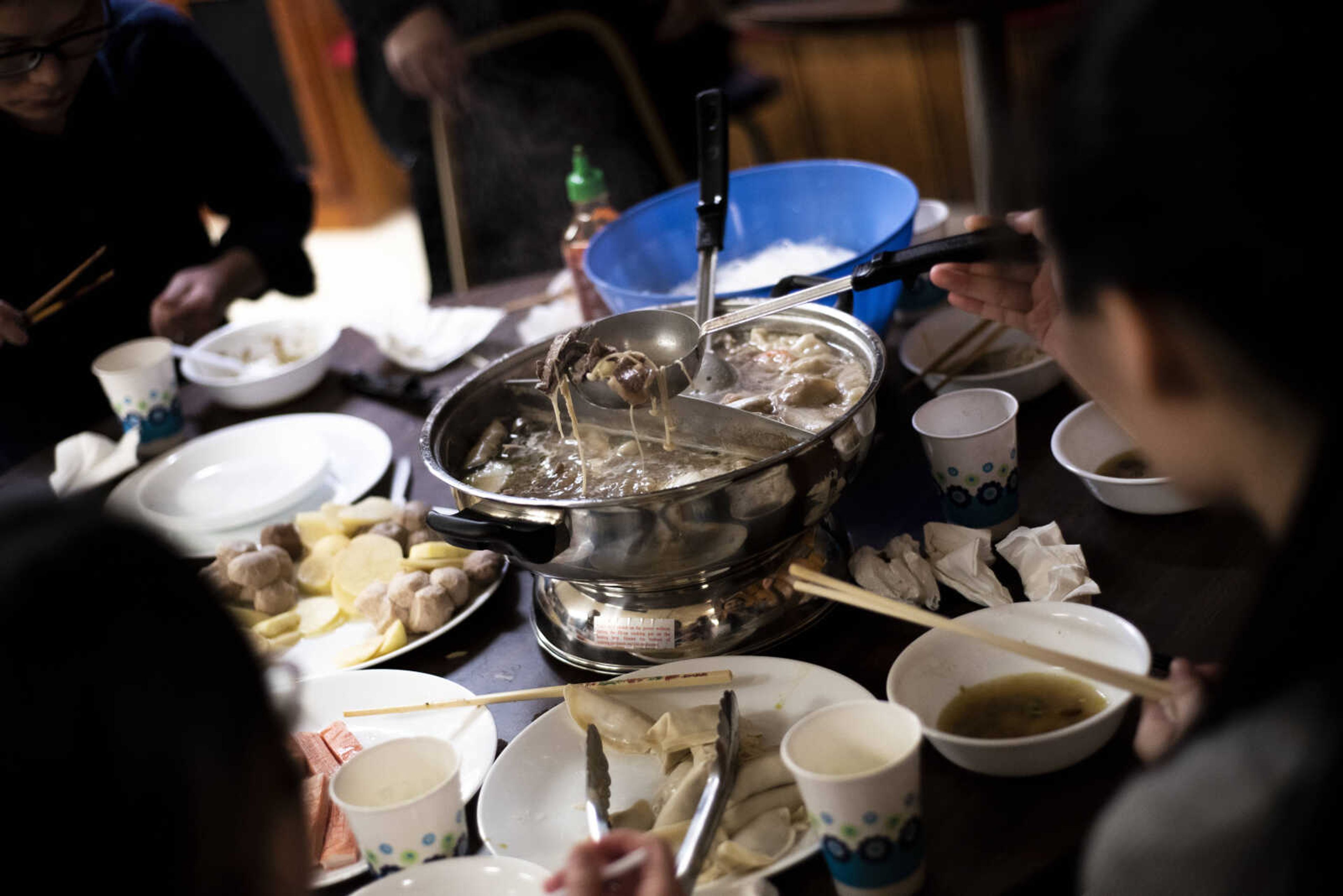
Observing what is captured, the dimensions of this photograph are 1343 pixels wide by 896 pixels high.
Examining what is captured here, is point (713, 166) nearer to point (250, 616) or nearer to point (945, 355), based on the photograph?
point (945, 355)

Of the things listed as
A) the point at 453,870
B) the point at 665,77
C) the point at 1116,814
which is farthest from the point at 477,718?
the point at 665,77

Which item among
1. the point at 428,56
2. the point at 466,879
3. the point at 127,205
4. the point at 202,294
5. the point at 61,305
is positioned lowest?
the point at 466,879

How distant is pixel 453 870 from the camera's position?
1127mm

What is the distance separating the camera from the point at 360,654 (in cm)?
167

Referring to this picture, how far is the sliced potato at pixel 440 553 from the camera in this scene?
179 cm

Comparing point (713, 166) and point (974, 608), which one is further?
point (713, 166)

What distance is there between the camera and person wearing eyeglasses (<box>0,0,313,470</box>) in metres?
2.76

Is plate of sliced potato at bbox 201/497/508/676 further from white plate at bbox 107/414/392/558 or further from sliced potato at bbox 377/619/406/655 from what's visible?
white plate at bbox 107/414/392/558

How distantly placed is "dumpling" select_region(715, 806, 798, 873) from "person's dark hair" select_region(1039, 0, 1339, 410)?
2.14 feet

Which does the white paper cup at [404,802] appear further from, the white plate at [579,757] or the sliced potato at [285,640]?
the sliced potato at [285,640]

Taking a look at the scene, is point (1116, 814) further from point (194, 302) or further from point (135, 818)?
point (194, 302)

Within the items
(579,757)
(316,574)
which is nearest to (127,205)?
(316,574)

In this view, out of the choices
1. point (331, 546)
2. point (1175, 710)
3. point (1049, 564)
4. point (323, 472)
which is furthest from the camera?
point (323, 472)

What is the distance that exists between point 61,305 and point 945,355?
1.95 meters
